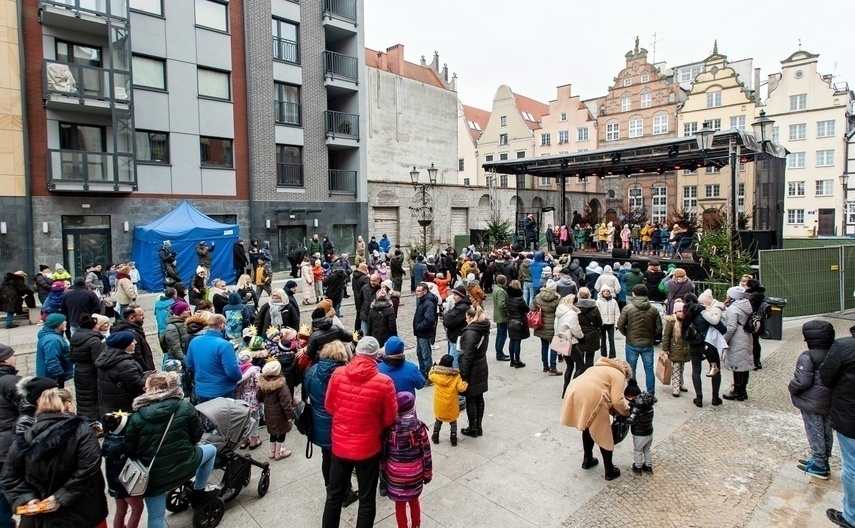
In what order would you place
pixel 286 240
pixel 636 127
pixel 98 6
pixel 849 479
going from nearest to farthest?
pixel 849 479 → pixel 98 6 → pixel 286 240 → pixel 636 127

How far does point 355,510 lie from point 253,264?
15.8 m

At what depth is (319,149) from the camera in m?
24.8

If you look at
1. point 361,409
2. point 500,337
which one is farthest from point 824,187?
point 361,409

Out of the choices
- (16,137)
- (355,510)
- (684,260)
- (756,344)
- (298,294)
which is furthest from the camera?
(684,260)

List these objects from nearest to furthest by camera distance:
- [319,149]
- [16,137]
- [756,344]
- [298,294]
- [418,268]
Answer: [756,344]
[418,268]
[16,137]
[298,294]
[319,149]

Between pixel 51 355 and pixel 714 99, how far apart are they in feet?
161

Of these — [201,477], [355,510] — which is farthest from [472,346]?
[201,477]

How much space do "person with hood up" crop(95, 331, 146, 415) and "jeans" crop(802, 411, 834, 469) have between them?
7173mm

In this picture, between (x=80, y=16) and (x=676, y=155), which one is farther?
(x=676, y=155)

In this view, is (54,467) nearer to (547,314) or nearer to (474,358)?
(474,358)

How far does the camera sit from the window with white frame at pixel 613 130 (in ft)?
152

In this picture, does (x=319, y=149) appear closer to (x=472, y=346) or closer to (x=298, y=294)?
(x=298, y=294)

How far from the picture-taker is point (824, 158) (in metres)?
41.9

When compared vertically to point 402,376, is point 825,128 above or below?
above
